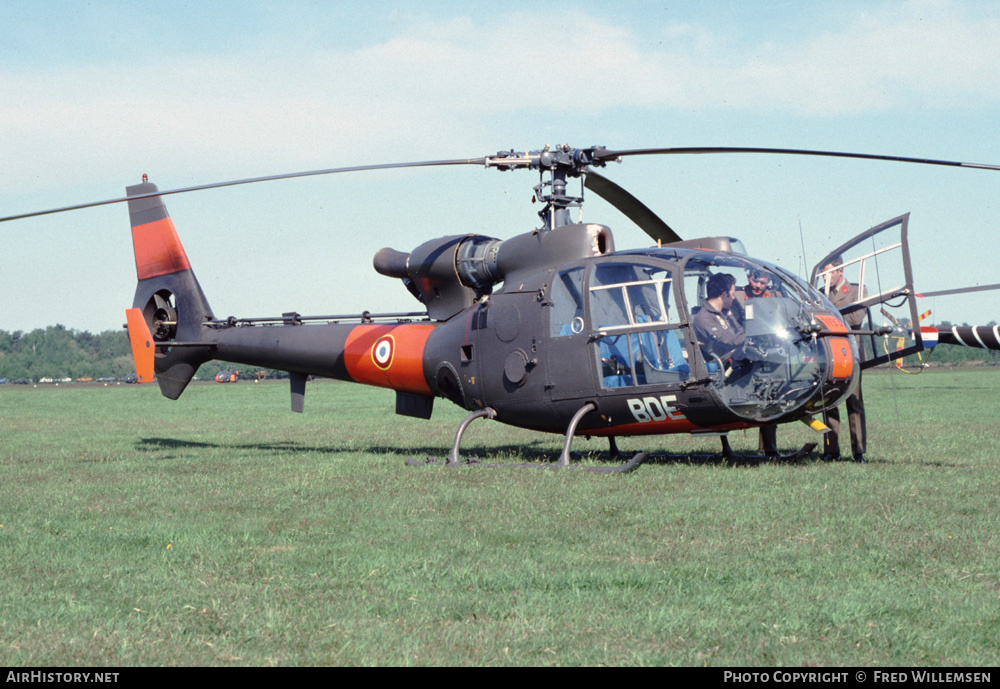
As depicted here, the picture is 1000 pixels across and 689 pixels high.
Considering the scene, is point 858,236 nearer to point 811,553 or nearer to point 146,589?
point 811,553

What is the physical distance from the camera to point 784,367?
34.5 feet

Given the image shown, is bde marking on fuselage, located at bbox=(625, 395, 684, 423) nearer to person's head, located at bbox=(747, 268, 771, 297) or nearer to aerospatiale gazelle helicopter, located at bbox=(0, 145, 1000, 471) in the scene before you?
aerospatiale gazelle helicopter, located at bbox=(0, 145, 1000, 471)

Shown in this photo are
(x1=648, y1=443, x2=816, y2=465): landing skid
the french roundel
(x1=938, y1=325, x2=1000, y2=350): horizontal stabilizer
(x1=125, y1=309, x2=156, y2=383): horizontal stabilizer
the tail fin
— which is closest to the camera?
(x1=648, y1=443, x2=816, y2=465): landing skid

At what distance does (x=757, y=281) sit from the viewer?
1092 centimetres

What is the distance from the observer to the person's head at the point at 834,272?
12.0 metres

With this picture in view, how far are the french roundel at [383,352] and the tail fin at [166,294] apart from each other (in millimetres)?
3987

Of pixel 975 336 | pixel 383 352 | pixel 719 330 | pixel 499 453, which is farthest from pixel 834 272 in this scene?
pixel 975 336

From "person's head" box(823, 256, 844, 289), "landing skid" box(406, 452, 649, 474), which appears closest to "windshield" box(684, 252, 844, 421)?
"person's head" box(823, 256, 844, 289)

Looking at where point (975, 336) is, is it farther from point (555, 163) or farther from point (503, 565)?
point (503, 565)

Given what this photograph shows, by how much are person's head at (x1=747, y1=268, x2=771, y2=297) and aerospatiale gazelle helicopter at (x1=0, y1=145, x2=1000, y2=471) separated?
0.06m

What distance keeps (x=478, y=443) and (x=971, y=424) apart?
1032 centimetres

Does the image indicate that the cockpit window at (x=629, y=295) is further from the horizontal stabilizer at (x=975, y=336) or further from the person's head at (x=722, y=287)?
the horizontal stabilizer at (x=975, y=336)

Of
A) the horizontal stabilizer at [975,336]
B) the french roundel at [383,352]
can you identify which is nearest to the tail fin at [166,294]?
the french roundel at [383,352]

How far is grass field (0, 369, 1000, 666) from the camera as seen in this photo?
495 cm
